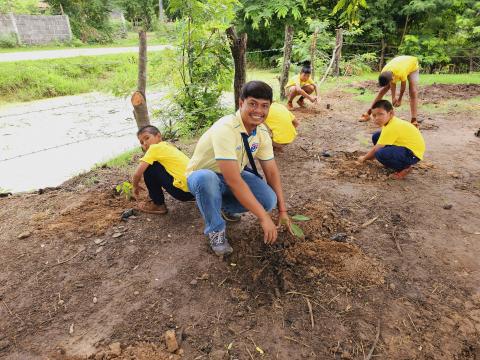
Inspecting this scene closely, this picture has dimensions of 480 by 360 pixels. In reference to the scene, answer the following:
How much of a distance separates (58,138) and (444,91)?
868 cm

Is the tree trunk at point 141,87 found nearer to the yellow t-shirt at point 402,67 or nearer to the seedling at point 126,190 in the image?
the seedling at point 126,190

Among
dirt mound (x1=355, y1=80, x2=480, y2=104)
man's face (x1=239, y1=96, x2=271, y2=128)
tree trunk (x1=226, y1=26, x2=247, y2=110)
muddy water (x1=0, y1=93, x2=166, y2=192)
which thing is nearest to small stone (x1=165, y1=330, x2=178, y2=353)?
man's face (x1=239, y1=96, x2=271, y2=128)

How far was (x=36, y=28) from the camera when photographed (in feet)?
53.2

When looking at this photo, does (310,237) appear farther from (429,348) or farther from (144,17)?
(144,17)

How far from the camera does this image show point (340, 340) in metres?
1.88

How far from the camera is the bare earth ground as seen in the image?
1883 millimetres

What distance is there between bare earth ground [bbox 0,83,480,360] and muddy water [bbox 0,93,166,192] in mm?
1261

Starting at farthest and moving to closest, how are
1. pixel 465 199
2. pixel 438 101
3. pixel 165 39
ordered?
pixel 438 101 → pixel 165 39 → pixel 465 199

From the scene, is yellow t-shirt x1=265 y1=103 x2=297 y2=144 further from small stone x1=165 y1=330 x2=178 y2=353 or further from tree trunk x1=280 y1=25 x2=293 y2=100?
tree trunk x1=280 y1=25 x2=293 y2=100

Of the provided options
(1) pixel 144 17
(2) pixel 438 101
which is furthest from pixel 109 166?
(1) pixel 144 17

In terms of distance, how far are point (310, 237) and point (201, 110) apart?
3.35 m

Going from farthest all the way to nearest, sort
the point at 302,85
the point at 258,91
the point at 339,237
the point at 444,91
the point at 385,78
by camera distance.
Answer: the point at 444,91 < the point at 302,85 < the point at 385,78 < the point at 339,237 < the point at 258,91

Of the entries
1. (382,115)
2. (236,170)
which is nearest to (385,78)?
(382,115)

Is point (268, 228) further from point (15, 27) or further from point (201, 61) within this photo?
point (15, 27)
